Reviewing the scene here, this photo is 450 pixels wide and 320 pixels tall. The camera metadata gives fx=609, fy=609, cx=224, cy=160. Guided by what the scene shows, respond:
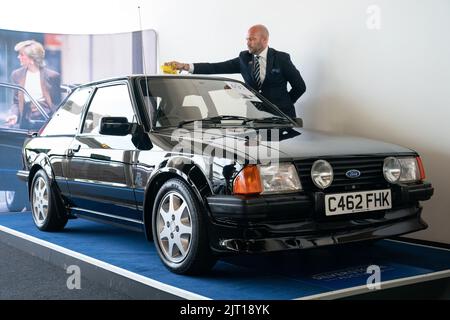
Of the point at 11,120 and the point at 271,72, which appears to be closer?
the point at 271,72

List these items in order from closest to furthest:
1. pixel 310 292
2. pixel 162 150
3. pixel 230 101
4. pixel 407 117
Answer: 1. pixel 310 292
2. pixel 162 150
3. pixel 230 101
4. pixel 407 117

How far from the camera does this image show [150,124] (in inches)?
164

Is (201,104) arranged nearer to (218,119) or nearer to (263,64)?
(218,119)

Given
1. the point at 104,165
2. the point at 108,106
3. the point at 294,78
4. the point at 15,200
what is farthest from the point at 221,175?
the point at 15,200

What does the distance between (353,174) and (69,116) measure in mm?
2726

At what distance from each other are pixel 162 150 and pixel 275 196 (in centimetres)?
90

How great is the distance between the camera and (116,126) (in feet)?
13.7

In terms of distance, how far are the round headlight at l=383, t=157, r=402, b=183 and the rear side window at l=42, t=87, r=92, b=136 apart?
256 centimetres

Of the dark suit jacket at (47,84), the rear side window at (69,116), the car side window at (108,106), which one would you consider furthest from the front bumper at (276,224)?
the dark suit jacket at (47,84)

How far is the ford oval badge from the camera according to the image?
140 inches

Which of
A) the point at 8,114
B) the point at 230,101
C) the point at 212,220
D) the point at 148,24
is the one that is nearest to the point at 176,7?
the point at 148,24

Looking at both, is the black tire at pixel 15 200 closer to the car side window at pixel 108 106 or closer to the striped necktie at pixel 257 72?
the car side window at pixel 108 106

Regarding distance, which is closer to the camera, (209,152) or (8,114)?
(209,152)

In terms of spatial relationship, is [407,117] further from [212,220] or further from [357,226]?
[212,220]
